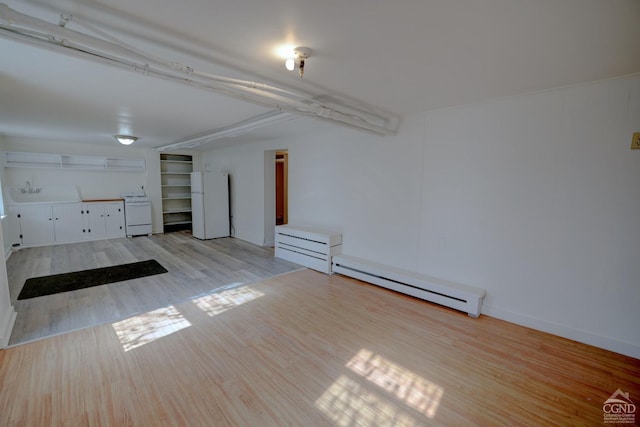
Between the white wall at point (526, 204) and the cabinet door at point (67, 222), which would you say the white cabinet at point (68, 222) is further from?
the white wall at point (526, 204)

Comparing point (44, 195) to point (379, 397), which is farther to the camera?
point (44, 195)

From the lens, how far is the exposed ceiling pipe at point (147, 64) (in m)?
1.35

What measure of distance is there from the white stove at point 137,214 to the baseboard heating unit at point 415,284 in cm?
549

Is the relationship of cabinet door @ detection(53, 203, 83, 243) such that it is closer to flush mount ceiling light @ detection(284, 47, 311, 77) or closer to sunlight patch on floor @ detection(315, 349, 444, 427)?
flush mount ceiling light @ detection(284, 47, 311, 77)

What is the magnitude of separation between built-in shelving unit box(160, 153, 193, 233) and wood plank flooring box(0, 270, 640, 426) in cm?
569

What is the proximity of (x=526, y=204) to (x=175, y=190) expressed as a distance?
8.48 meters

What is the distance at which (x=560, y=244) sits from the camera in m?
2.69

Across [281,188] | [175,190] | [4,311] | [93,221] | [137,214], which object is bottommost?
[4,311]

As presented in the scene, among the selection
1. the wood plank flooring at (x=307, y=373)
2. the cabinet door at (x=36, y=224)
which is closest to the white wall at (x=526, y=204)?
the wood plank flooring at (x=307, y=373)

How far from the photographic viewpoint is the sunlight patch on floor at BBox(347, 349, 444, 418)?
6.17 feet

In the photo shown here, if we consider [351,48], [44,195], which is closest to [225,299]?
[351,48]

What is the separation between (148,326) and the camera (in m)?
2.79

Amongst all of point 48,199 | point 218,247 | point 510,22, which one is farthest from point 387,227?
point 48,199

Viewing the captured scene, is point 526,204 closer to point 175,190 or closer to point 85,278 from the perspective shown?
point 85,278
